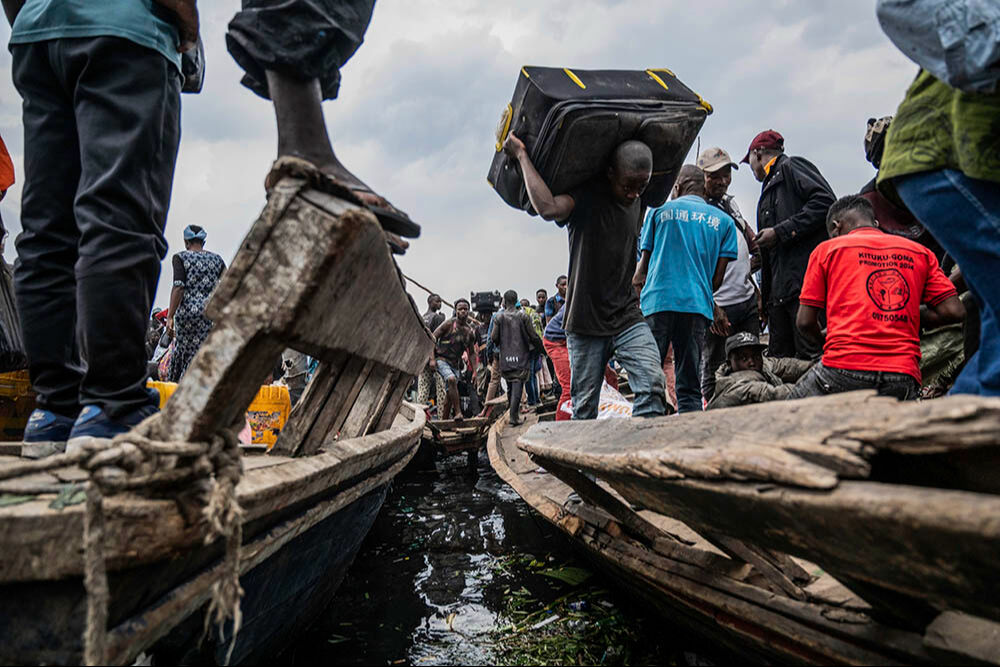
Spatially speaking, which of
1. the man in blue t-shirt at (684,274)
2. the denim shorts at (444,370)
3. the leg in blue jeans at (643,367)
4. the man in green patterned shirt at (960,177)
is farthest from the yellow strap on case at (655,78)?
the denim shorts at (444,370)

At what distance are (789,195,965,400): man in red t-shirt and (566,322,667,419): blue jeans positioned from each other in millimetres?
826

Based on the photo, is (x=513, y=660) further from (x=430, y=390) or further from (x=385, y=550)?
(x=430, y=390)

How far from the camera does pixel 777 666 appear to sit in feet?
5.18

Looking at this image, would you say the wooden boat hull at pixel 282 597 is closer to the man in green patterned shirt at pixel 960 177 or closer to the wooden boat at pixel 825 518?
the wooden boat at pixel 825 518

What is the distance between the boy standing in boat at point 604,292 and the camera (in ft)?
9.79

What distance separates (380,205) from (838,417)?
0.89m

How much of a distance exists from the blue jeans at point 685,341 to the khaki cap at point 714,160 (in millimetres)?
1294

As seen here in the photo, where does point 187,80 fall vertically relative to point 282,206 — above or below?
above

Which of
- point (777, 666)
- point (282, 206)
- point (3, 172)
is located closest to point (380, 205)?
point (282, 206)

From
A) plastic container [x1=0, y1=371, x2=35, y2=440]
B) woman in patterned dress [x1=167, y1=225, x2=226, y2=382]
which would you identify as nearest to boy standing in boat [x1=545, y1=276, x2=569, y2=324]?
woman in patterned dress [x1=167, y1=225, x2=226, y2=382]

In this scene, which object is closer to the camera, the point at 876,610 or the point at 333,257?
the point at 333,257

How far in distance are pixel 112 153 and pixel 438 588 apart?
8.35ft

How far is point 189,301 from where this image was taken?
495 centimetres

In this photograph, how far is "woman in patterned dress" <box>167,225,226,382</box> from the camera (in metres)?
4.86
